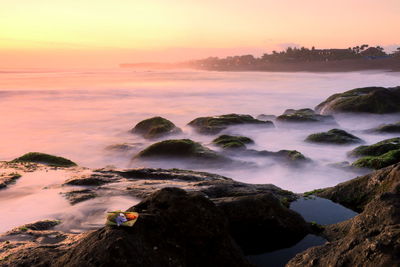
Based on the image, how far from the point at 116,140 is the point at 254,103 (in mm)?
28531

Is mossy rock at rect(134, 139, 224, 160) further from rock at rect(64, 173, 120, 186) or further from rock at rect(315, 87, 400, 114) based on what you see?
rock at rect(315, 87, 400, 114)

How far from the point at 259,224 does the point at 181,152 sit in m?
9.88

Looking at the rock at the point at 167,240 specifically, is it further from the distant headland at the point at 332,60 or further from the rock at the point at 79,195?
the distant headland at the point at 332,60

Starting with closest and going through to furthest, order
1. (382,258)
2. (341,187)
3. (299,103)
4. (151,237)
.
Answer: (382,258) → (151,237) → (341,187) → (299,103)

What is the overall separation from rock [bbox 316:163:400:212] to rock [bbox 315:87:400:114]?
66.7 ft

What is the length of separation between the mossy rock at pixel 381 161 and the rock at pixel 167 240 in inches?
305

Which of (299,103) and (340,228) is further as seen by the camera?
(299,103)

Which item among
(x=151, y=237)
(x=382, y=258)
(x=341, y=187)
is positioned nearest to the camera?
(x=382, y=258)

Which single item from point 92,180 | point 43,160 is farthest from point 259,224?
point 43,160

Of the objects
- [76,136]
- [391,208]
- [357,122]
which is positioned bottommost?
[76,136]

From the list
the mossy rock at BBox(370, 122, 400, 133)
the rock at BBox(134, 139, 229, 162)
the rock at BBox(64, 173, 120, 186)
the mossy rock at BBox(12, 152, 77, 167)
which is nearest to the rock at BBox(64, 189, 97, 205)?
the rock at BBox(64, 173, 120, 186)

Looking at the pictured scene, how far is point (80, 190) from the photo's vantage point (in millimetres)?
8758

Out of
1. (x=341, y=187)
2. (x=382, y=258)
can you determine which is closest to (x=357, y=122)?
(x=341, y=187)

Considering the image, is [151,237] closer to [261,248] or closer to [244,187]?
[261,248]
